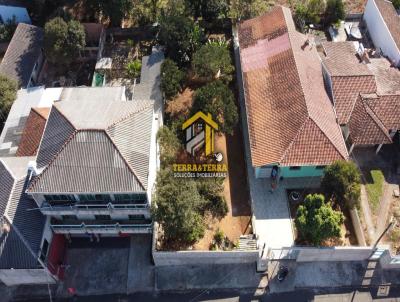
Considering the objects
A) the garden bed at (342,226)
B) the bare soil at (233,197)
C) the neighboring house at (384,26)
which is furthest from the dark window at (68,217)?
the neighboring house at (384,26)

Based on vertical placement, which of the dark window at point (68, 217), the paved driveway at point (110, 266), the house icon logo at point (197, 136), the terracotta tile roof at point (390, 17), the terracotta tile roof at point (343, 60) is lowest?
the paved driveway at point (110, 266)

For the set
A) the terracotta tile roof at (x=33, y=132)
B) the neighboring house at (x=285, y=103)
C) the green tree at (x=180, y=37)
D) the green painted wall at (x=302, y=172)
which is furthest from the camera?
the green tree at (x=180, y=37)

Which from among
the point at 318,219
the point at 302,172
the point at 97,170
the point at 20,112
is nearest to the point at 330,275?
the point at 318,219

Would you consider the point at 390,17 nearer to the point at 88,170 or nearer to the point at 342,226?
the point at 342,226

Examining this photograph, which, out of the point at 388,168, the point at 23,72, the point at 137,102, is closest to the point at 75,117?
the point at 137,102

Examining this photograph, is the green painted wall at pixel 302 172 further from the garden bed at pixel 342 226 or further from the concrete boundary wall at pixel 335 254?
the concrete boundary wall at pixel 335 254

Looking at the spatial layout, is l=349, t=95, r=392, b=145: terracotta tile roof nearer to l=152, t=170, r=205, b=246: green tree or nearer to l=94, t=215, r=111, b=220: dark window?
l=152, t=170, r=205, b=246: green tree
